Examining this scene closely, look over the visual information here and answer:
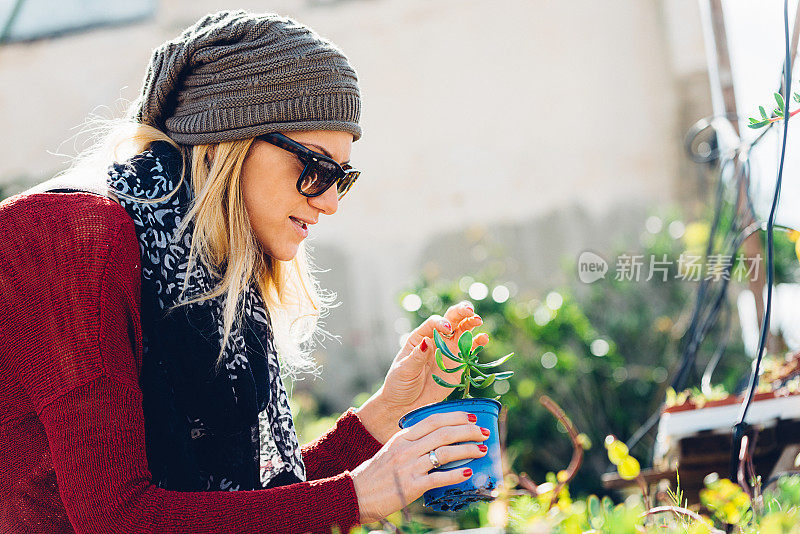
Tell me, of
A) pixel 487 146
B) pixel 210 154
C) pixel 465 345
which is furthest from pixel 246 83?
pixel 487 146

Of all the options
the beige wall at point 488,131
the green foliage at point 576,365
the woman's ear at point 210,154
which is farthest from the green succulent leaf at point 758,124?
the beige wall at point 488,131

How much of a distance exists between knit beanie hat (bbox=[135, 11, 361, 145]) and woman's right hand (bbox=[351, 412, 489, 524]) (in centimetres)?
73

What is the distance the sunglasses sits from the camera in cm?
182

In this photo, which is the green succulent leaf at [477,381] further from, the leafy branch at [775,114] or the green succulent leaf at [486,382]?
the leafy branch at [775,114]

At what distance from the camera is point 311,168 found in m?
1.83

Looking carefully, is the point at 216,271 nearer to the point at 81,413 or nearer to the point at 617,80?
the point at 81,413

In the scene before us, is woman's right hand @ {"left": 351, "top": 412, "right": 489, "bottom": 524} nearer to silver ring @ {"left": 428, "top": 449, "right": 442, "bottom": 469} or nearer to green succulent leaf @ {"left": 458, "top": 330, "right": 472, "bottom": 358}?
silver ring @ {"left": 428, "top": 449, "right": 442, "bottom": 469}

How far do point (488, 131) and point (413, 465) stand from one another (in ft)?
18.8

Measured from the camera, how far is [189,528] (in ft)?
4.57

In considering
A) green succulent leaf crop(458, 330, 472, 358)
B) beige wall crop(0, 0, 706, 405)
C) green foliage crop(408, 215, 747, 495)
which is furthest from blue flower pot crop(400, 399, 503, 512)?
beige wall crop(0, 0, 706, 405)

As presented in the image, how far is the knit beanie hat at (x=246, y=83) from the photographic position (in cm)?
180

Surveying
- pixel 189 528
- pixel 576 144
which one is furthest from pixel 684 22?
pixel 189 528

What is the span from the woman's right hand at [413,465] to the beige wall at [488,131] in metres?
5.33

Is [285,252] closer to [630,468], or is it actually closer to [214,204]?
[214,204]
